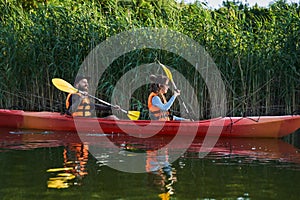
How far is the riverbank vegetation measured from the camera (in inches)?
411

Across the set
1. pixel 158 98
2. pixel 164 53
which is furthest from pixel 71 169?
pixel 164 53

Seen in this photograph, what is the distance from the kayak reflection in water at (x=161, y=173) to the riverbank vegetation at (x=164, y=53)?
3.18 m

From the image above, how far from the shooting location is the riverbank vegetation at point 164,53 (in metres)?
10.4

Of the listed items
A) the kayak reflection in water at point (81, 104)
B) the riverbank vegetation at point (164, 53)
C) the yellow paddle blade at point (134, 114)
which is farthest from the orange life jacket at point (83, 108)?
the riverbank vegetation at point (164, 53)

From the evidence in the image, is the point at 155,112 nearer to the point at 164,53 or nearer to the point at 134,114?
the point at 134,114

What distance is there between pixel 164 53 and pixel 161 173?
4.81 m

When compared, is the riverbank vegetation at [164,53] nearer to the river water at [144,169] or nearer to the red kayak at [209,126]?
the red kayak at [209,126]

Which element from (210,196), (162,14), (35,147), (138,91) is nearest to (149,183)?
(210,196)

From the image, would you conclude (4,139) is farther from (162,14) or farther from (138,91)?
(162,14)

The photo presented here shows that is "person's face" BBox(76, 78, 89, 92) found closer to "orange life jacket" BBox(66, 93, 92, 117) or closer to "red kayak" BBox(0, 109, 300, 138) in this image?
"orange life jacket" BBox(66, 93, 92, 117)

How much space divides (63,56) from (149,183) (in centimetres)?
569

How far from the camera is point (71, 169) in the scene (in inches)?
246

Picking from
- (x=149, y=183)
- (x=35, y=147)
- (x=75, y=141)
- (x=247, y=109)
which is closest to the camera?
(x=149, y=183)

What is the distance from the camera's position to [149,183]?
18.2 feet
